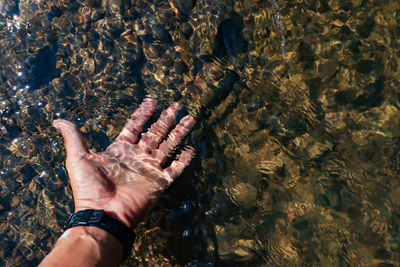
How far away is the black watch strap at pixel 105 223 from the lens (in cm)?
280

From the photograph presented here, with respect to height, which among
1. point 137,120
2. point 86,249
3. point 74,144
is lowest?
point 86,249

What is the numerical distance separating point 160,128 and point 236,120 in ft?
2.69

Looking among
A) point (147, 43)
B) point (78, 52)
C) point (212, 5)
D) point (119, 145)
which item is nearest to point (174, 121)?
point (119, 145)

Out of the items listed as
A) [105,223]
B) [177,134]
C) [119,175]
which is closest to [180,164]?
[177,134]

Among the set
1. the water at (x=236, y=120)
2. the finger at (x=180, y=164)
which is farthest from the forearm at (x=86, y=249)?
the finger at (x=180, y=164)

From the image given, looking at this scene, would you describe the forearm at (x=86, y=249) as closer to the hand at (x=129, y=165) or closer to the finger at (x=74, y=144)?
the hand at (x=129, y=165)

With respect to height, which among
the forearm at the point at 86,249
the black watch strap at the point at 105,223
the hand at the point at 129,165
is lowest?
the forearm at the point at 86,249

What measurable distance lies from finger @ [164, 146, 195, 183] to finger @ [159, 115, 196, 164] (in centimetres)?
12

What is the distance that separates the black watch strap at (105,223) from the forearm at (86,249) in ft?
0.11

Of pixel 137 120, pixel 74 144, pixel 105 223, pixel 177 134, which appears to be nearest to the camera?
pixel 105 223

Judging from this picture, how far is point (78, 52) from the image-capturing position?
4172mm

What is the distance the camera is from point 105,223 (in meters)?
2.82

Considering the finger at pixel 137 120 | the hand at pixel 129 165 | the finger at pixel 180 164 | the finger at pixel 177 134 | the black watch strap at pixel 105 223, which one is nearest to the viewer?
the black watch strap at pixel 105 223

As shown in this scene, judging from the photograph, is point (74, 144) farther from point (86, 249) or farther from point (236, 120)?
point (236, 120)
